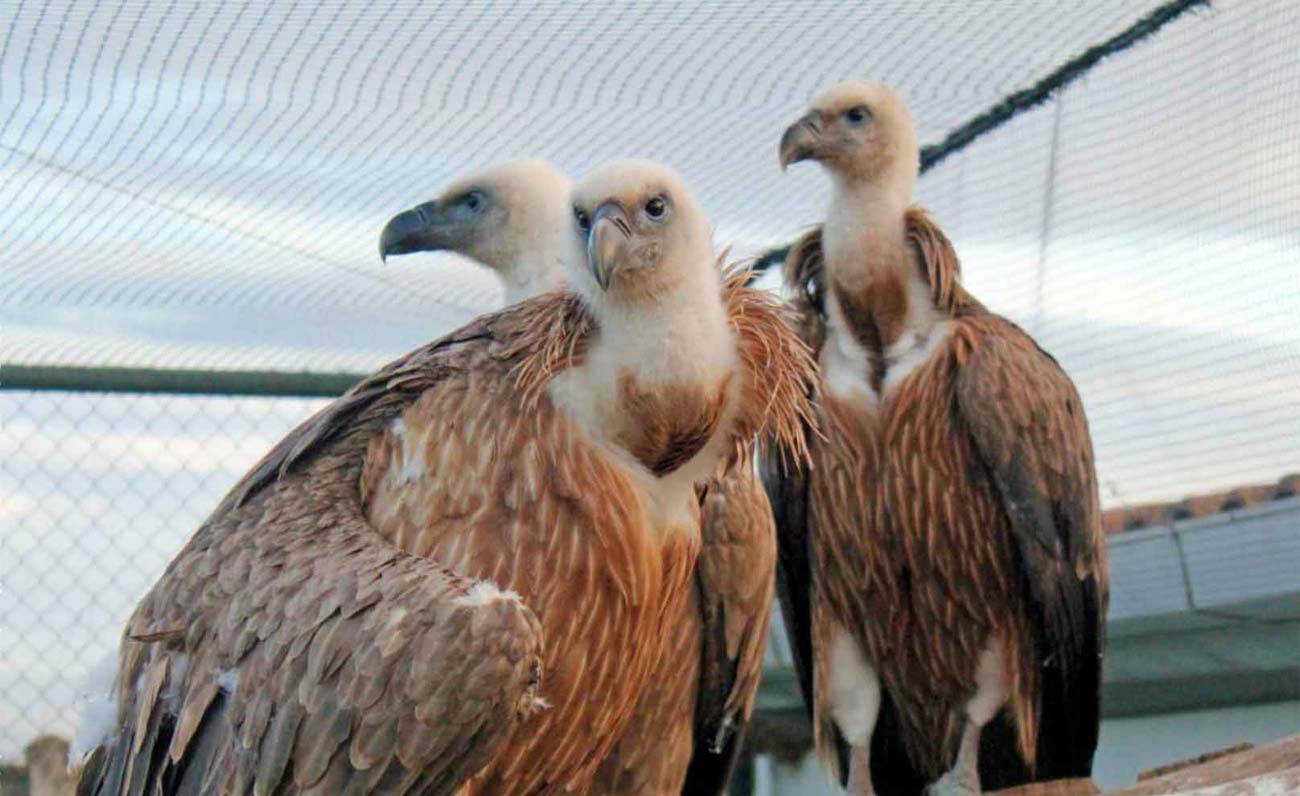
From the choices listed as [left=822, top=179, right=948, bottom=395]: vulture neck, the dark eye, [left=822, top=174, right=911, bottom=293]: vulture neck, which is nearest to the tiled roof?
[left=822, top=179, right=948, bottom=395]: vulture neck

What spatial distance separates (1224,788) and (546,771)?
141cm

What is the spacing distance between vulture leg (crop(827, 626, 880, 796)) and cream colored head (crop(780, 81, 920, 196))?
52.3 inches

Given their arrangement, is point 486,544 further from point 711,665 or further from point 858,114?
point 858,114

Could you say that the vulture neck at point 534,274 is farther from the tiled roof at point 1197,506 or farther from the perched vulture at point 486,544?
the tiled roof at point 1197,506

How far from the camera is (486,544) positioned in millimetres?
3430

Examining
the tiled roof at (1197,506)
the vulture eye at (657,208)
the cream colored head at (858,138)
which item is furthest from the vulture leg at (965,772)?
the vulture eye at (657,208)

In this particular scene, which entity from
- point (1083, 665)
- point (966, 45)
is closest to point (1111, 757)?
point (1083, 665)

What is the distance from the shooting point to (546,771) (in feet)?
11.8

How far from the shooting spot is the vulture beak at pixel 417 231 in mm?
5176

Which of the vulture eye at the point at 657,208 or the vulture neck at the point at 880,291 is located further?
the vulture neck at the point at 880,291

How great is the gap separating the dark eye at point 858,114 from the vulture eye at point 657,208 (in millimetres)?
2195

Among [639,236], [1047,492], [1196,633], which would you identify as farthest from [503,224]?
[1196,633]

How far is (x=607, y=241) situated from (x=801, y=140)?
2.26 metres

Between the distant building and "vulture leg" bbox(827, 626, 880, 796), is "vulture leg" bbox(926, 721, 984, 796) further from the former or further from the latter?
the distant building
